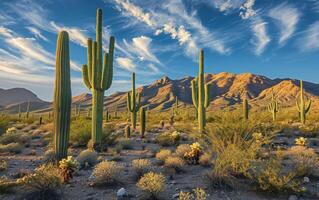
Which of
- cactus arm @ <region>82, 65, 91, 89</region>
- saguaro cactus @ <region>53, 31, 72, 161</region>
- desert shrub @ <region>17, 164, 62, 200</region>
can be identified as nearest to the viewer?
desert shrub @ <region>17, 164, 62, 200</region>

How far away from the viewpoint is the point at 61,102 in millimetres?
10680

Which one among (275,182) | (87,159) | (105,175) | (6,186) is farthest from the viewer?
(87,159)

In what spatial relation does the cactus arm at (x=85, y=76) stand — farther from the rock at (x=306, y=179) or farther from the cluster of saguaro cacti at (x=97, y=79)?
the rock at (x=306, y=179)

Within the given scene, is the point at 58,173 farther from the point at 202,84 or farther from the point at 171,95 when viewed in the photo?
the point at 171,95

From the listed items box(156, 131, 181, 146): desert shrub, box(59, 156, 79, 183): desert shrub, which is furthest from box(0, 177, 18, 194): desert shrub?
box(156, 131, 181, 146): desert shrub

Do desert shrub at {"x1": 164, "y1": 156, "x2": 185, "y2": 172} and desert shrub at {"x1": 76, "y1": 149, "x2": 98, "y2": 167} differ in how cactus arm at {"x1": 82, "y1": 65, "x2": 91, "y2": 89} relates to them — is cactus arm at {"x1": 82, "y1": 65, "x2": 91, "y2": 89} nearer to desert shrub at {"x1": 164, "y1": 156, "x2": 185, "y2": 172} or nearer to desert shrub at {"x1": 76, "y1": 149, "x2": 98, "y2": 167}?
desert shrub at {"x1": 76, "y1": 149, "x2": 98, "y2": 167}

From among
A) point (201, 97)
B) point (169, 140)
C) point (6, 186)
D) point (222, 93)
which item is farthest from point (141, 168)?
point (222, 93)

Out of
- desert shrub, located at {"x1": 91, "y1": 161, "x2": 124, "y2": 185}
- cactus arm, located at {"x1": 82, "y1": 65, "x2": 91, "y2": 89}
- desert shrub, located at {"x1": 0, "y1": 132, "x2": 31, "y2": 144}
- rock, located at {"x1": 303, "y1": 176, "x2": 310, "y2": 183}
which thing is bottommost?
rock, located at {"x1": 303, "y1": 176, "x2": 310, "y2": 183}

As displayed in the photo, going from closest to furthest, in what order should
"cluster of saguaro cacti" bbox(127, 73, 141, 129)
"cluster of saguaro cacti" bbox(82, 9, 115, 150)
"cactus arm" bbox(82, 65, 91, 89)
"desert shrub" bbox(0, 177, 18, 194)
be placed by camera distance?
"desert shrub" bbox(0, 177, 18, 194), "cluster of saguaro cacti" bbox(82, 9, 115, 150), "cactus arm" bbox(82, 65, 91, 89), "cluster of saguaro cacti" bbox(127, 73, 141, 129)

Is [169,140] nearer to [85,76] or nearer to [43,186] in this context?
[85,76]

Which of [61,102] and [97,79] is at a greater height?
[97,79]

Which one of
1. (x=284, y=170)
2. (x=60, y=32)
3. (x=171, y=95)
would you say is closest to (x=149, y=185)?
(x=284, y=170)

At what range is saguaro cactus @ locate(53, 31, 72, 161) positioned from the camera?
418 inches

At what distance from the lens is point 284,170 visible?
31.2 feet
